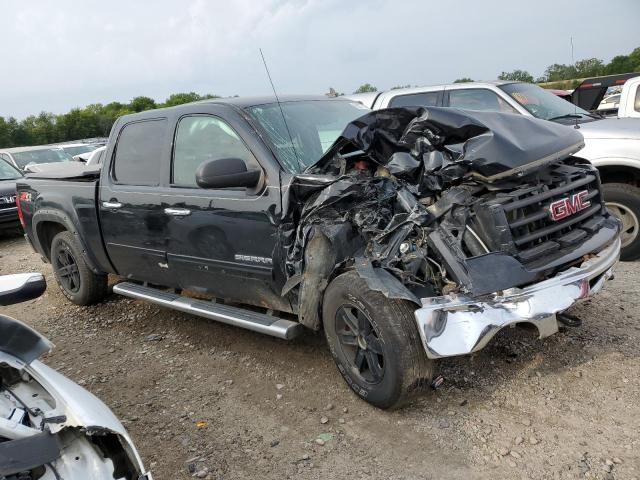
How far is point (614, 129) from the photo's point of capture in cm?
538

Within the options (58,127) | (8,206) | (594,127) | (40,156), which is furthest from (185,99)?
(58,127)

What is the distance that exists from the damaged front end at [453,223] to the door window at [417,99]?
12.6 ft

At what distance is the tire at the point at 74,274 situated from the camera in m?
5.46

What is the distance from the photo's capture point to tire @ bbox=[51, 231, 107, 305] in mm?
5462

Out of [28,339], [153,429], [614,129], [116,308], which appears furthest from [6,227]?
[614,129]

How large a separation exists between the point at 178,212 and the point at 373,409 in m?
2.03

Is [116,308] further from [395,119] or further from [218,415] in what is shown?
[395,119]

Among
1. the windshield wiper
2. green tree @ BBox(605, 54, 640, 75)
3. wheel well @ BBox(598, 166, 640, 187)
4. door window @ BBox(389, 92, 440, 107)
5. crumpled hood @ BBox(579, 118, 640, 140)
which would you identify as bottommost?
green tree @ BBox(605, 54, 640, 75)

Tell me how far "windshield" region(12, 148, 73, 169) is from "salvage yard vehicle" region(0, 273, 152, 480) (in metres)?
12.7

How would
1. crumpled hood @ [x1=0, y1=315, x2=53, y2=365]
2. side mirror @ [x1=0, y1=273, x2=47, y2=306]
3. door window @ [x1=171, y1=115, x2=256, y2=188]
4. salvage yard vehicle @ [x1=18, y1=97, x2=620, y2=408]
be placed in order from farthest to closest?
door window @ [x1=171, y1=115, x2=256, y2=188], salvage yard vehicle @ [x1=18, y1=97, x2=620, y2=408], side mirror @ [x1=0, y1=273, x2=47, y2=306], crumpled hood @ [x1=0, y1=315, x2=53, y2=365]

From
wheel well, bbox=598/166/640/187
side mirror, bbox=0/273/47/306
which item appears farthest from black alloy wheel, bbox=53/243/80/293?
wheel well, bbox=598/166/640/187

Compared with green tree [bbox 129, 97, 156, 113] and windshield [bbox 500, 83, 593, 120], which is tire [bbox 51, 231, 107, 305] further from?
green tree [bbox 129, 97, 156, 113]

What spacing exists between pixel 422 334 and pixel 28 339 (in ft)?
5.94

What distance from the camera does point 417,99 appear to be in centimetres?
729
